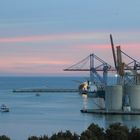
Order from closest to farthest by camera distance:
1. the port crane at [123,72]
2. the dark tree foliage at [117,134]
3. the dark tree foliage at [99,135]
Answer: the dark tree foliage at [99,135] → the dark tree foliage at [117,134] → the port crane at [123,72]

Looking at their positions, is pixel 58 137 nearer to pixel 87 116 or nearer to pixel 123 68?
pixel 87 116

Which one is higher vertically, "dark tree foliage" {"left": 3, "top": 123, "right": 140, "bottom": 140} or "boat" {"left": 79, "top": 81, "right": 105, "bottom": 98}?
"boat" {"left": 79, "top": 81, "right": 105, "bottom": 98}

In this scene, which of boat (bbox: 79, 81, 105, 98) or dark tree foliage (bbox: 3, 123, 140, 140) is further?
boat (bbox: 79, 81, 105, 98)

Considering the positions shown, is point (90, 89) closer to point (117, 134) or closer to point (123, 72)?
point (123, 72)

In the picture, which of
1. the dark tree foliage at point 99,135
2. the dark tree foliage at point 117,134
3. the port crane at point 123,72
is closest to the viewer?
the dark tree foliage at point 99,135

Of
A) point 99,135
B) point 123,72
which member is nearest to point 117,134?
point 99,135

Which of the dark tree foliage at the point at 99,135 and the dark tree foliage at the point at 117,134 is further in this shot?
the dark tree foliage at the point at 117,134

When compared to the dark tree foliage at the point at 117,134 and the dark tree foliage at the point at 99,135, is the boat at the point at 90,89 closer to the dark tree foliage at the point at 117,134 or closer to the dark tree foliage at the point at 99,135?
the dark tree foliage at the point at 99,135

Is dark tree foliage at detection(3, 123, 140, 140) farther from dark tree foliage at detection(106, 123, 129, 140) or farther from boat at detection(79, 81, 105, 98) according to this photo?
boat at detection(79, 81, 105, 98)

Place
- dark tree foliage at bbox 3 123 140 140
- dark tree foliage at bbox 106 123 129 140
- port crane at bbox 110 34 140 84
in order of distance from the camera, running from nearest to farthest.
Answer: dark tree foliage at bbox 3 123 140 140
dark tree foliage at bbox 106 123 129 140
port crane at bbox 110 34 140 84

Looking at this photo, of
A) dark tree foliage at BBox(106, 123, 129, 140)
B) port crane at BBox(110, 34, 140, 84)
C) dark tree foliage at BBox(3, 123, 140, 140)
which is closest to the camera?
dark tree foliage at BBox(3, 123, 140, 140)

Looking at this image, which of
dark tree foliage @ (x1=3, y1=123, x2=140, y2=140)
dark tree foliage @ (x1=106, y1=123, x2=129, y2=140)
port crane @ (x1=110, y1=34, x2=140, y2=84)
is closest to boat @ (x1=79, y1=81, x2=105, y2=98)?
port crane @ (x1=110, y1=34, x2=140, y2=84)

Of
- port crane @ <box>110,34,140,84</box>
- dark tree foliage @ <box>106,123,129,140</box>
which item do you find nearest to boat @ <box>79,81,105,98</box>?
port crane @ <box>110,34,140,84</box>

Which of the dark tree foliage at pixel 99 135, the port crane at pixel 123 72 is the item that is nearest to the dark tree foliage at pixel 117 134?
the dark tree foliage at pixel 99 135
